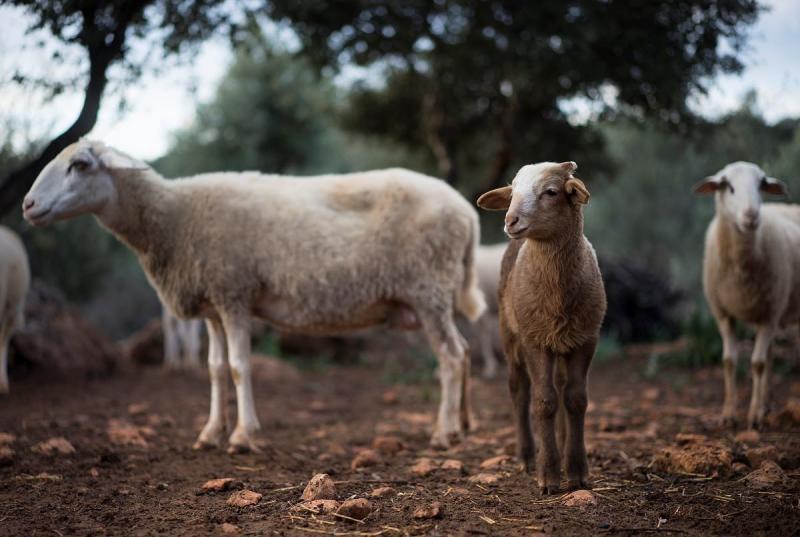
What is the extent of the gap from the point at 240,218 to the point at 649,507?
3533 mm

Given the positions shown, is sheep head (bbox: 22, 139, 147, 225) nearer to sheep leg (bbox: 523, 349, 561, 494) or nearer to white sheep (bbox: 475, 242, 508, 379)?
sheep leg (bbox: 523, 349, 561, 494)

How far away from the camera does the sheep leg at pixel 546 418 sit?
363 centimetres

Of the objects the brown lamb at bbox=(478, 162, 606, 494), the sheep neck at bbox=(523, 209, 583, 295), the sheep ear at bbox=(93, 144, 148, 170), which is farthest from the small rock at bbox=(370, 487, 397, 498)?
the sheep ear at bbox=(93, 144, 148, 170)

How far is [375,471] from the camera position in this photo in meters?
4.38

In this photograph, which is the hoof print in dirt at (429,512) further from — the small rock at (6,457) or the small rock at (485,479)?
the small rock at (6,457)

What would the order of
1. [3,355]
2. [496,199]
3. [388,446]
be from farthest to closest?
[3,355] < [388,446] < [496,199]

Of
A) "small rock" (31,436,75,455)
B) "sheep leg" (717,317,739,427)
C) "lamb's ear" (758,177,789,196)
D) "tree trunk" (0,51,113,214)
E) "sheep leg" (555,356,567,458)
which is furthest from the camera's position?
"sheep leg" (717,317,739,427)

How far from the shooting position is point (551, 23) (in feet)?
25.9

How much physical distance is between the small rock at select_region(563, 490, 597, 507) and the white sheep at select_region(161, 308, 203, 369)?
24.1ft

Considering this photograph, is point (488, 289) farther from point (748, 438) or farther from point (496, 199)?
point (496, 199)

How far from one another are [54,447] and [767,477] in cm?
437

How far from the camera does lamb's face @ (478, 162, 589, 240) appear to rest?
3361 mm

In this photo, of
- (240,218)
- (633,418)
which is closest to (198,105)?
(240,218)

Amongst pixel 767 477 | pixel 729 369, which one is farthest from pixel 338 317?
pixel 729 369
